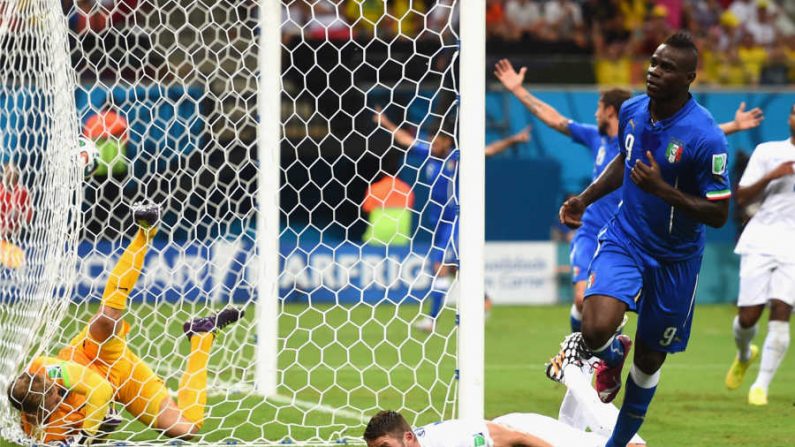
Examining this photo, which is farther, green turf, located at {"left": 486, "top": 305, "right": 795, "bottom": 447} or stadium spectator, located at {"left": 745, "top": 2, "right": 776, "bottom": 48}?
stadium spectator, located at {"left": 745, "top": 2, "right": 776, "bottom": 48}

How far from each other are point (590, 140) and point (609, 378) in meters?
3.41

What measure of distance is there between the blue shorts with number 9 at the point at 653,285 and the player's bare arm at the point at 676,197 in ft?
1.15

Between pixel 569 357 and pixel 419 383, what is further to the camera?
pixel 419 383

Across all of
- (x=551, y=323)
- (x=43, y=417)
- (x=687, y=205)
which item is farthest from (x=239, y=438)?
(x=551, y=323)

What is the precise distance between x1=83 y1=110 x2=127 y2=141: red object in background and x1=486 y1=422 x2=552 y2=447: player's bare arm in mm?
3196

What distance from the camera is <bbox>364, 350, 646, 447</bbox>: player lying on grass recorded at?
5.34 m

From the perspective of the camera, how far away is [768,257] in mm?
9000

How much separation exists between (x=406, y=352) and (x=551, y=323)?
12.0 feet

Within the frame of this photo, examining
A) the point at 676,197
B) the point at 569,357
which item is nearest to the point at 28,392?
the point at 569,357

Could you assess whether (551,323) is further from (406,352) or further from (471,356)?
(471,356)

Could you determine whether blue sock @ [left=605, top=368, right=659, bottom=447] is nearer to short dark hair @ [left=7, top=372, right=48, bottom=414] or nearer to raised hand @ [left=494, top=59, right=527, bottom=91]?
short dark hair @ [left=7, top=372, right=48, bottom=414]

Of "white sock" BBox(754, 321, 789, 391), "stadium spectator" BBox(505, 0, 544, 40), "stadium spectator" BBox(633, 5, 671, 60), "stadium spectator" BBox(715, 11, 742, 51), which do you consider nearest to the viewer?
"white sock" BBox(754, 321, 789, 391)

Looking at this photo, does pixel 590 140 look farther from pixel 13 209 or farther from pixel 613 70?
pixel 613 70

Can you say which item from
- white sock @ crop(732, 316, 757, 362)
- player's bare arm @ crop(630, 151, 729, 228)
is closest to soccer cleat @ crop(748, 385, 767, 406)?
white sock @ crop(732, 316, 757, 362)
